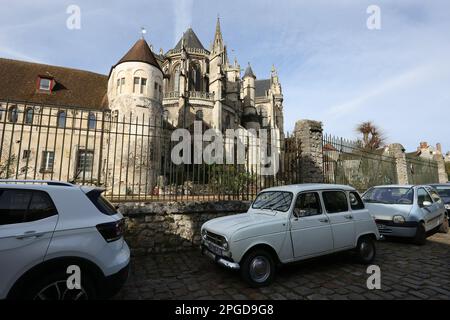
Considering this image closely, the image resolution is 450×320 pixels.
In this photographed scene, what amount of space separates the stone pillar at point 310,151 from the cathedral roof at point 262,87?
47676 mm

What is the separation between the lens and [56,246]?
2684 millimetres

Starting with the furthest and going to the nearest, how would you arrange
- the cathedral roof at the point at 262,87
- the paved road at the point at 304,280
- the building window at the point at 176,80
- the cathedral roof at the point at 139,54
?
the cathedral roof at the point at 262,87 < the building window at the point at 176,80 < the cathedral roof at the point at 139,54 < the paved road at the point at 304,280

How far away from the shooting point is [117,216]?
335 centimetres

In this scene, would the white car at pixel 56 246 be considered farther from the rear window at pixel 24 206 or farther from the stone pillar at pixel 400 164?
the stone pillar at pixel 400 164

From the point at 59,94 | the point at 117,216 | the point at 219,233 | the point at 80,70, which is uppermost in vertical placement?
the point at 80,70

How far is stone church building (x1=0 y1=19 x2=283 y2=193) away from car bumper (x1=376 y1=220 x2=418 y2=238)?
8331 mm

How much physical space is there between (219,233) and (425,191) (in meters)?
7.63

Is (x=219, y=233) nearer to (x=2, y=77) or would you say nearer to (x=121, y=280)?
(x=121, y=280)

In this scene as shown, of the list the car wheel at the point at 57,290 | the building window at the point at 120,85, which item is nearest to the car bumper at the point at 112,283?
the car wheel at the point at 57,290

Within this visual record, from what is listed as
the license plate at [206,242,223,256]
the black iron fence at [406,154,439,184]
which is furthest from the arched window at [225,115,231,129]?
Result: the license plate at [206,242,223,256]

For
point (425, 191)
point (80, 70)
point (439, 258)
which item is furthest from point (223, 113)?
point (439, 258)

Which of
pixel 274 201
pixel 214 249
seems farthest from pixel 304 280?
pixel 214 249

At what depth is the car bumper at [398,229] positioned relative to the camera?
654 centimetres
